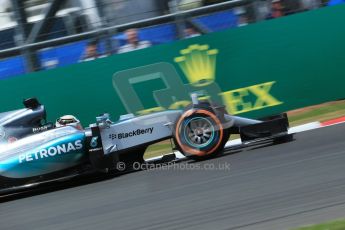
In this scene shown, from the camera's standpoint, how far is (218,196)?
6.51 metres

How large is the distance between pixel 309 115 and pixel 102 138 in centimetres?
443

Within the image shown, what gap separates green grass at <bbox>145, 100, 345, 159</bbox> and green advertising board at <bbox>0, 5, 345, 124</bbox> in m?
0.19

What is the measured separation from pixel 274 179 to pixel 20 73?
21.9 ft

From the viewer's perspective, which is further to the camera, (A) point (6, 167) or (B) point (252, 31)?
(B) point (252, 31)

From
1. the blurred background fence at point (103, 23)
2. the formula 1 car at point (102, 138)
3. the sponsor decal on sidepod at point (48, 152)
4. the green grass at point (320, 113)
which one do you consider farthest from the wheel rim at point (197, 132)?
the blurred background fence at point (103, 23)

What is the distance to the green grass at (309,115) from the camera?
36.0 ft

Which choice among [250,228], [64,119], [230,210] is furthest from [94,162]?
[250,228]

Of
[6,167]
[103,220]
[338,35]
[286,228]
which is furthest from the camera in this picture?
[338,35]

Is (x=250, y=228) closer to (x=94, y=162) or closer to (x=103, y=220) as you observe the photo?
(x=103, y=220)

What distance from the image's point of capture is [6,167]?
834 cm

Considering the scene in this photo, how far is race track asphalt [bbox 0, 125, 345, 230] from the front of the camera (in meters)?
5.61

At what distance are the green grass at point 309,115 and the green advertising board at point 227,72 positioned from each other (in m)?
0.19

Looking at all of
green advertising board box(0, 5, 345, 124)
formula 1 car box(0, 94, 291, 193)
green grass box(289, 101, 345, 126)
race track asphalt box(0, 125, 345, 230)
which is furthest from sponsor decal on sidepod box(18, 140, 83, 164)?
green grass box(289, 101, 345, 126)

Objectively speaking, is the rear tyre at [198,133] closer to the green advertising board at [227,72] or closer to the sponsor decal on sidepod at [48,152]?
the sponsor decal on sidepod at [48,152]
